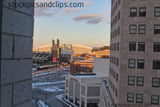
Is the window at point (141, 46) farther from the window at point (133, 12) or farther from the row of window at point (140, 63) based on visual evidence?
the window at point (133, 12)

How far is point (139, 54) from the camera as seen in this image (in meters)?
21.6

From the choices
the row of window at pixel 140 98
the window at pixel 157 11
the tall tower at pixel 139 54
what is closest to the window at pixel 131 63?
the tall tower at pixel 139 54

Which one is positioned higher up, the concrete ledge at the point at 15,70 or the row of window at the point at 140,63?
the concrete ledge at the point at 15,70

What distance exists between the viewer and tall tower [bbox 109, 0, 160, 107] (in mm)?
21094

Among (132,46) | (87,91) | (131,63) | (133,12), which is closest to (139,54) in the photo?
(132,46)

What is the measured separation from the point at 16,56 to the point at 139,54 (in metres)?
19.8

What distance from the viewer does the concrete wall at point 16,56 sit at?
3.85 meters

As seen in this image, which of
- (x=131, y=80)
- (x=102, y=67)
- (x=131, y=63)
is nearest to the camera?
(x=131, y=80)

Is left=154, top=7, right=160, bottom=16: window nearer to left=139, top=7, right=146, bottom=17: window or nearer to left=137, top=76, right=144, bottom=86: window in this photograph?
left=139, top=7, right=146, bottom=17: window

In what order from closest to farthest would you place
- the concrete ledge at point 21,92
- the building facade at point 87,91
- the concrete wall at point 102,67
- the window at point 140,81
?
the concrete ledge at point 21,92
the window at point 140,81
the building facade at point 87,91
the concrete wall at point 102,67

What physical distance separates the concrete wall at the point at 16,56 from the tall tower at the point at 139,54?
18616 mm

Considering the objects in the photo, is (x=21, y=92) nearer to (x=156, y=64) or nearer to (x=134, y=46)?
(x=134, y=46)

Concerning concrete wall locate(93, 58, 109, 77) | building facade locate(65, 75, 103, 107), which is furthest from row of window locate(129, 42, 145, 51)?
concrete wall locate(93, 58, 109, 77)

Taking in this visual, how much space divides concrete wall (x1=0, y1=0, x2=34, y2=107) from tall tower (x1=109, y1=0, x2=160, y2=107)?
18616mm
